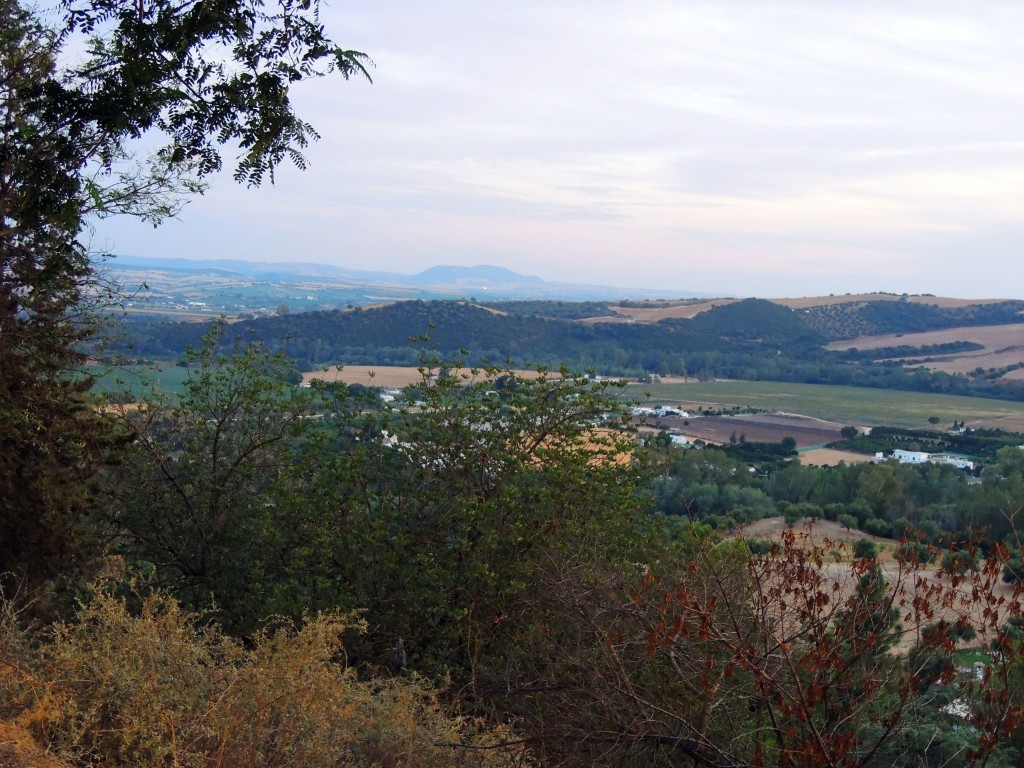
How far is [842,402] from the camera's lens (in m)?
49.7

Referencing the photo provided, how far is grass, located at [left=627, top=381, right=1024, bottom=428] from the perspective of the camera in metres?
45.3

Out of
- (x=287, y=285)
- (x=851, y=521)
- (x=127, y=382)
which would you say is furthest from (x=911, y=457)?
(x=287, y=285)

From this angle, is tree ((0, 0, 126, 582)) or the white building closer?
tree ((0, 0, 126, 582))

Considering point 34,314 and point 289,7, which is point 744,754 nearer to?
point 289,7

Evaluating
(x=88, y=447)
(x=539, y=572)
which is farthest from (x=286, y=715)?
(x=88, y=447)

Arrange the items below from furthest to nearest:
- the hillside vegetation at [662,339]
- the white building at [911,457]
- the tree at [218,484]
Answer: the hillside vegetation at [662,339] → the white building at [911,457] → the tree at [218,484]

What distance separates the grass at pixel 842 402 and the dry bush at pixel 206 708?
40328 mm

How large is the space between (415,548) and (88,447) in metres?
3.09

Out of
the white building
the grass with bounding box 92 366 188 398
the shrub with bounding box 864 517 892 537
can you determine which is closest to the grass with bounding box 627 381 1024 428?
the white building

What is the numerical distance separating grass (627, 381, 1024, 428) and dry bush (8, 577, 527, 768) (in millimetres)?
40328

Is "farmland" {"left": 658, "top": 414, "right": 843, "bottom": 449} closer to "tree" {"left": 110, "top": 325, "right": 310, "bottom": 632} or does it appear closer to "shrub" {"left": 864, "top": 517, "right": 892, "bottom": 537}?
"shrub" {"left": 864, "top": 517, "right": 892, "bottom": 537}

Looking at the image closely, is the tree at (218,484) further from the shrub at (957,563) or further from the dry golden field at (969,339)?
the dry golden field at (969,339)

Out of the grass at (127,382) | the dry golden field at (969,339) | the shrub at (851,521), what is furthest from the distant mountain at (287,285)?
the dry golden field at (969,339)

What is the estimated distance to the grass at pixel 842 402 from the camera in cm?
4528
